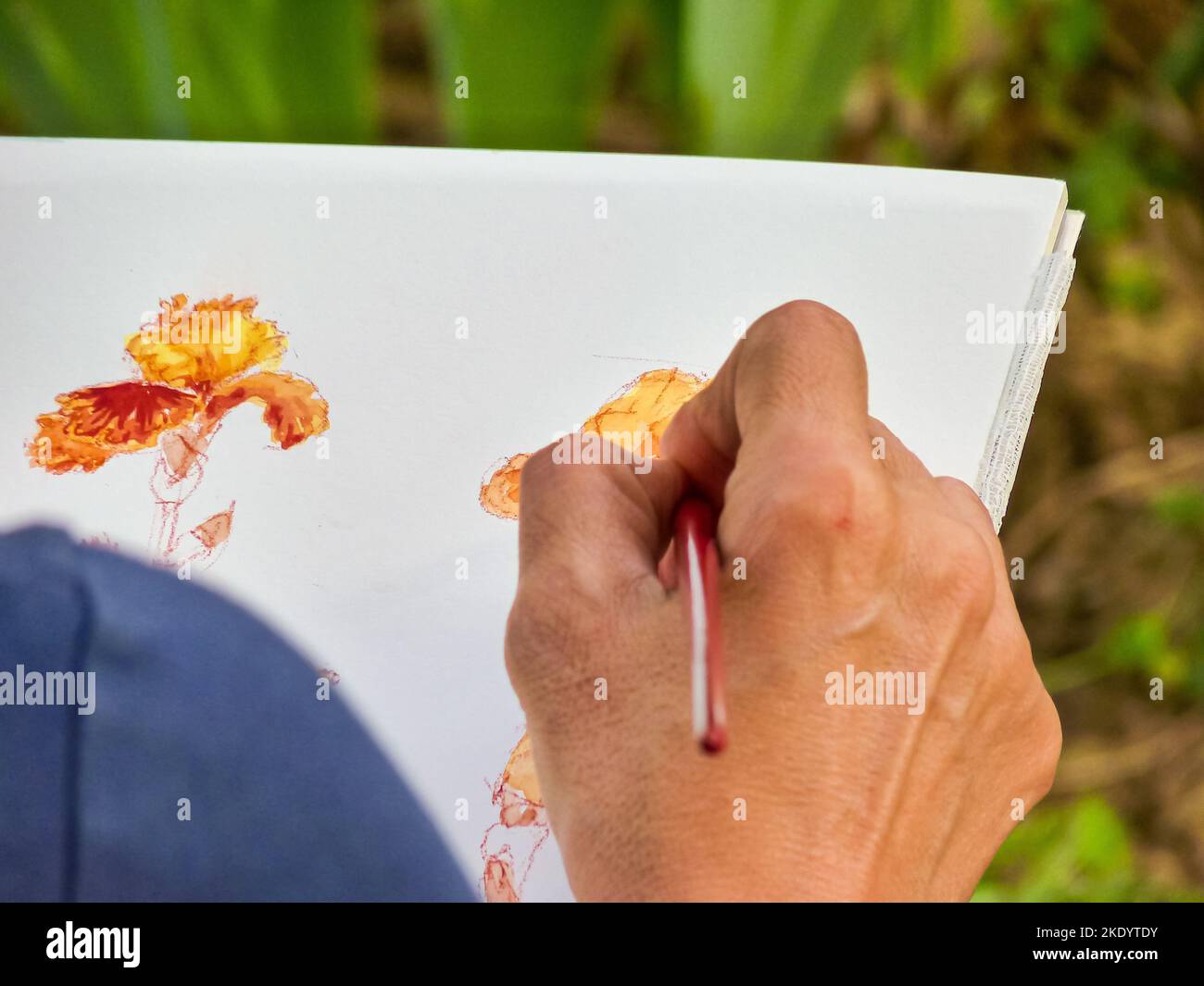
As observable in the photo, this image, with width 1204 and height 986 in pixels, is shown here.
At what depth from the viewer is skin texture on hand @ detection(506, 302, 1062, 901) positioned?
41 cm

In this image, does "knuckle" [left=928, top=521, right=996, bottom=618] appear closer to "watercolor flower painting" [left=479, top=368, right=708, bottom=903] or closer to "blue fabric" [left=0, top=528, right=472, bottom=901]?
"watercolor flower painting" [left=479, top=368, right=708, bottom=903]

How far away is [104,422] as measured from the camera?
522mm

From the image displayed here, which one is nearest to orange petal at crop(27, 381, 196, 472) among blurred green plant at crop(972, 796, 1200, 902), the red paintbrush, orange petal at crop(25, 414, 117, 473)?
orange petal at crop(25, 414, 117, 473)

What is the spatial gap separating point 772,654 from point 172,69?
0.46m

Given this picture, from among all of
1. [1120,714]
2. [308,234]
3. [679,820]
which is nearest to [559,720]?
[679,820]

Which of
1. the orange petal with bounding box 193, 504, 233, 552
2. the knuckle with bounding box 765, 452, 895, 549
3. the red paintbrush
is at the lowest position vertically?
the red paintbrush

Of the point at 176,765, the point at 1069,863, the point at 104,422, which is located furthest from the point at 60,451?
the point at 1069,863

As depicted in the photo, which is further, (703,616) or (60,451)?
(60,451)

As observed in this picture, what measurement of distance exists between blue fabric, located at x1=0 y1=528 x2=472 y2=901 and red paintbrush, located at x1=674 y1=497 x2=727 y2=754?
7.5 inches

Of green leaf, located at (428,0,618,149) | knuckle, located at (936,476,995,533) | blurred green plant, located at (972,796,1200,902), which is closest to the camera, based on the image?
knuckle, located at (936,476,995,533)

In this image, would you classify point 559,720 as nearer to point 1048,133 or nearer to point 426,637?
point 426,637

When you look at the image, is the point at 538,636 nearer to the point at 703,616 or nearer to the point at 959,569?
the point at 703,616

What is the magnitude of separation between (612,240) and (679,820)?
0.29m

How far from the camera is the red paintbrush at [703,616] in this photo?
1.18ft
